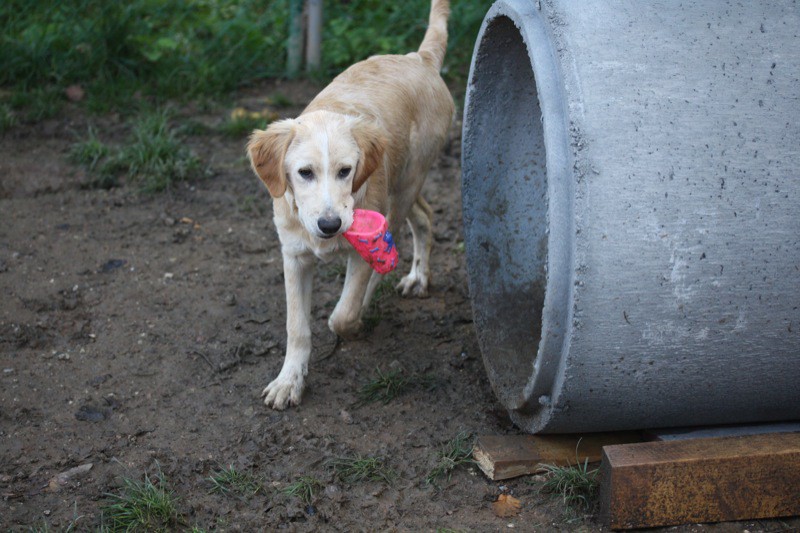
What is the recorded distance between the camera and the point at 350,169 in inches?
148

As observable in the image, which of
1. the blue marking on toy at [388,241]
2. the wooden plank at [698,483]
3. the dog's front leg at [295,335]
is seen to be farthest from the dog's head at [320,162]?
the wooden plank at [698,483]

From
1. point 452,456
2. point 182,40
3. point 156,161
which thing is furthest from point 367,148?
point 182,40

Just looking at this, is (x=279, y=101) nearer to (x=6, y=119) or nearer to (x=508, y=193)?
(x=6, y=119)

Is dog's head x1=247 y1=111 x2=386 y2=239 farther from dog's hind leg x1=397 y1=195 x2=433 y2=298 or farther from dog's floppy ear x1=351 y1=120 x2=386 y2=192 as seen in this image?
dog's hind leg x1=397 y1=195 x2=433 y2=298

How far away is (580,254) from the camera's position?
288 cm

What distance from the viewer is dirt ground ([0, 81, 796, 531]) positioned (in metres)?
3.34

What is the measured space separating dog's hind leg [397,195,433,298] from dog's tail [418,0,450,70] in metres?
0.76

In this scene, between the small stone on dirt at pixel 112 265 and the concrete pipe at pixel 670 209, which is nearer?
the concrete pipe at pixel 670 209

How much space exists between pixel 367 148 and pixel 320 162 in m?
0.27

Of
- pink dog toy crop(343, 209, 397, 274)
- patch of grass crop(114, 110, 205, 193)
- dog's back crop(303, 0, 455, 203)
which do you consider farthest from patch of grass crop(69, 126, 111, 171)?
pink dog toy crop(343, 209, 397, 274)

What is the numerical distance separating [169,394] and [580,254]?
2101mm

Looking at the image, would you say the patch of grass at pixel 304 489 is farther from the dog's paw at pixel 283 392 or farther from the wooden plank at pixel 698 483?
the wooden plank at pixel 698 483

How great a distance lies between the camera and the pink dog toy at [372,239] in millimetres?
3711

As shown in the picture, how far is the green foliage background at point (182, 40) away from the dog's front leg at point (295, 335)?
343 centimetres
